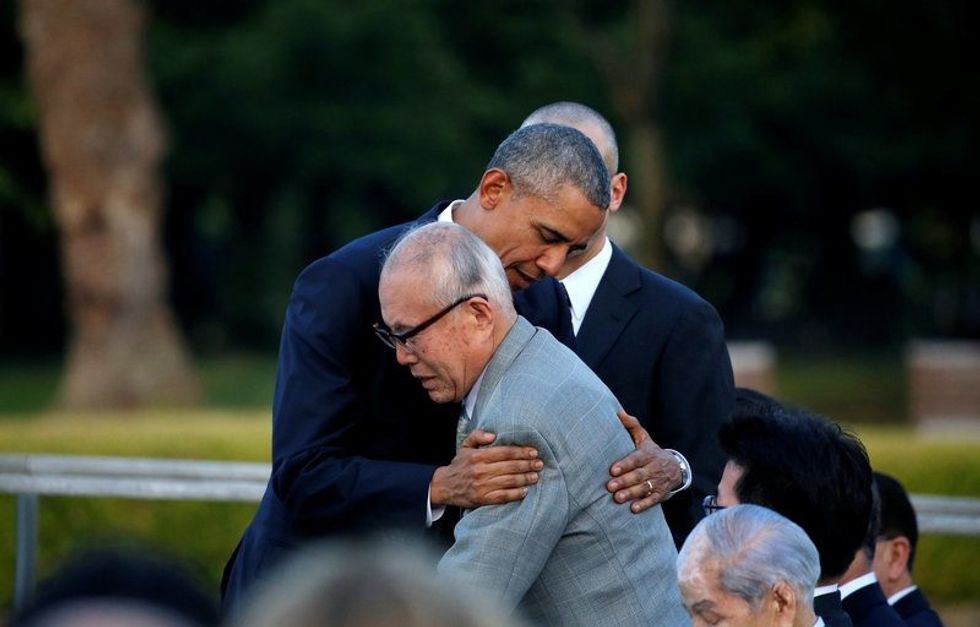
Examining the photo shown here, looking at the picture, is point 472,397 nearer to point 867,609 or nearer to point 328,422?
point 328,422

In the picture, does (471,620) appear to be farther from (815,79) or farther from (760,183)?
(760,183)

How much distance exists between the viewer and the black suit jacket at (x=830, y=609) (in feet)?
11.0

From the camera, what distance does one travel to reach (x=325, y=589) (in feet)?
5.12

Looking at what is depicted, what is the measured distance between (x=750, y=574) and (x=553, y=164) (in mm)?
1090

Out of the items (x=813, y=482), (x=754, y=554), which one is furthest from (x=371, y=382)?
(x=754, y=554)

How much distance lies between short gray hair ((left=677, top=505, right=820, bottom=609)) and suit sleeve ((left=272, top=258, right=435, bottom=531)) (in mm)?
721

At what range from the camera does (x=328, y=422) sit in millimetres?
3598

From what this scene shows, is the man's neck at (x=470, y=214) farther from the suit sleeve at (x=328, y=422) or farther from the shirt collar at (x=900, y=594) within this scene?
the shirt collar at (x=900, y=594)

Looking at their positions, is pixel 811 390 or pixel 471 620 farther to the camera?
pixel 811 390

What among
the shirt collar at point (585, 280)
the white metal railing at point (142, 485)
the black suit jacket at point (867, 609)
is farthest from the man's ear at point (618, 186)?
the white metal railing at point (142, 485)

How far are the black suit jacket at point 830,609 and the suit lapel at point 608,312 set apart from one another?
1.20 m

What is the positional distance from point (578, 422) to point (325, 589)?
5.31 ft

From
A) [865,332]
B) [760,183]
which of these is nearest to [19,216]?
→ [760,183]

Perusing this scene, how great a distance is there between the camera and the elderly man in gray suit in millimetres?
3096
